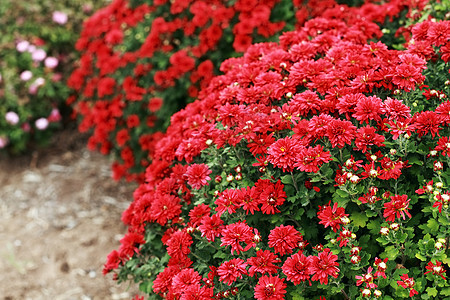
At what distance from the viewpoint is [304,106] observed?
2.14 m

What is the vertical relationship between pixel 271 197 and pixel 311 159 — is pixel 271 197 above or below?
below

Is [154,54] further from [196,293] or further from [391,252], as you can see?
[391,252]

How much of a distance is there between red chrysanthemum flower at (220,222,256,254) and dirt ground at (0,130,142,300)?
175cm

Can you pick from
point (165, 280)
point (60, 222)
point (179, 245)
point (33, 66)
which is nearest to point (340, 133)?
point (179, 245)

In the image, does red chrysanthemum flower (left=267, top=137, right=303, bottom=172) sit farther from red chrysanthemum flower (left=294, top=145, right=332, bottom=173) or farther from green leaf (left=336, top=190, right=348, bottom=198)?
green leaf (left=336, top=190, right=348, bottom=198)

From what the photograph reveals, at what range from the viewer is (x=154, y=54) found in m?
4.05

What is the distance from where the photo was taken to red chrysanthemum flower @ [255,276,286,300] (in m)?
1.83

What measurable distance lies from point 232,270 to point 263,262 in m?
0.13

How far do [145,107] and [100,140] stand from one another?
55cm

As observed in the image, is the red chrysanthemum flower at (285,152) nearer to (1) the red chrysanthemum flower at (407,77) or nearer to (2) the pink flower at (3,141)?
(1) the red chrysanthemum flower at (407,77)

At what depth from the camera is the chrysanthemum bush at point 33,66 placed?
17.2 feet

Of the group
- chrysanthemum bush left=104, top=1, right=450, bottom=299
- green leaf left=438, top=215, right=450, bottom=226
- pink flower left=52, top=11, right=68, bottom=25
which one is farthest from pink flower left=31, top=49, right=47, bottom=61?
green leaf left=438, top=215, right=450, bottom=226

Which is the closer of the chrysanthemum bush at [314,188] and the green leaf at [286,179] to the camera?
the chrysanthemum bush at [314,188]

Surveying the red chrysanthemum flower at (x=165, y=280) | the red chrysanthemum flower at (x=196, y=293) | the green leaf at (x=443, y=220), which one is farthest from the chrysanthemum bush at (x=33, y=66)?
the green leaf at (x=443, y=220)
